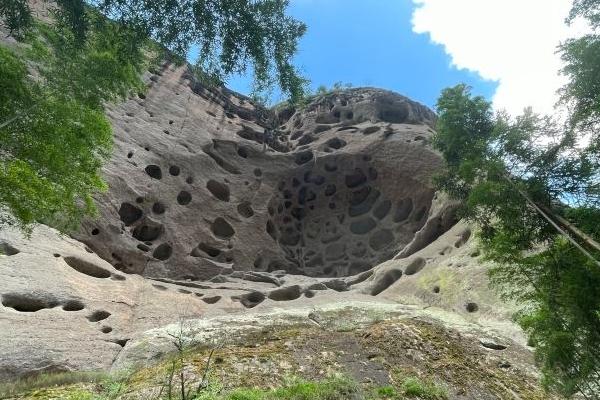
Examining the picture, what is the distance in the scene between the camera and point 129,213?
16172 mm

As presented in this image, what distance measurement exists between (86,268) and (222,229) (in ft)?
23.5

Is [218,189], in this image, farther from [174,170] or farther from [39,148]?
[39,148]

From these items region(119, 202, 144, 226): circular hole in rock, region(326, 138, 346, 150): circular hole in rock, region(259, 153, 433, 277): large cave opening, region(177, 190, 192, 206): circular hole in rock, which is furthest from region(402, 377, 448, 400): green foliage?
region(326, 138, 346, 150): circular hole in rock

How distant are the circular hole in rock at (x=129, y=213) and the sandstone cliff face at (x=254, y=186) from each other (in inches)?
1.3

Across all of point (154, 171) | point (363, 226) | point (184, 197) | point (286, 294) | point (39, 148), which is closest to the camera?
point (39, 148)

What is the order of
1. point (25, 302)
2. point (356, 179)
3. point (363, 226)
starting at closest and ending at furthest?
point (25, 302) → point (363, 226) → point (356, 179)

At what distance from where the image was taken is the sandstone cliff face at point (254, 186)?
16156 millimetres

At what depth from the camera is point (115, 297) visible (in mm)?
10969

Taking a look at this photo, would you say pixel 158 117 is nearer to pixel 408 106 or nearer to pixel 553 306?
pixel 408 106

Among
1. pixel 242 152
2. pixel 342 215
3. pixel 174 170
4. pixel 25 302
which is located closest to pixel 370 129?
pixel 342 215

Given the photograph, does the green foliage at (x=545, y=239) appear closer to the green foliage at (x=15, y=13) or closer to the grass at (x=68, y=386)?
the grass at (x=68, y=386)

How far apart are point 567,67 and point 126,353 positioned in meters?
8.14

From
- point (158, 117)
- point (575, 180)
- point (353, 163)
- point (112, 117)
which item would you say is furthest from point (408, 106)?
point (575, 180)

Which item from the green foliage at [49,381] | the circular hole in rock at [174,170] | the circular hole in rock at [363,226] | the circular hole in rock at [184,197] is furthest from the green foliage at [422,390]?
the circular hole in rock at [363,226]
